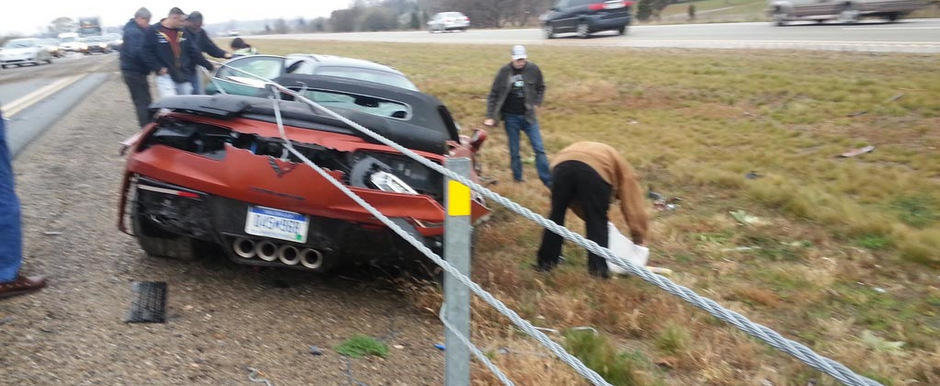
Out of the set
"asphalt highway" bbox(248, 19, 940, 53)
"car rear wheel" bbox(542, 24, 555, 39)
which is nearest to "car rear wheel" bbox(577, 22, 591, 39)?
"asphalt highway" bbox(248, 19, 940, 53)

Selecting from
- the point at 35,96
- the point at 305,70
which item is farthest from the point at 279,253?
the point at 35,96

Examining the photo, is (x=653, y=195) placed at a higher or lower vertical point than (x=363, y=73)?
lower

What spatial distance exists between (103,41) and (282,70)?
167ft

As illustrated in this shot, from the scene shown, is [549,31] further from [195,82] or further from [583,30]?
[195,82]

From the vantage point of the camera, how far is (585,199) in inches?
213

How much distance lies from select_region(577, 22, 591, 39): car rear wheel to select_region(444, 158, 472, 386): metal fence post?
21747 mm

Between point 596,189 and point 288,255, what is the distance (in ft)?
7.22

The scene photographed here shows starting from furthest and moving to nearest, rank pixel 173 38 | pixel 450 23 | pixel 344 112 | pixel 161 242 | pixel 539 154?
pixel 450 23 → pixel 539 154 → pixel 173 38 → pixel 344 112 → pixel 161 242

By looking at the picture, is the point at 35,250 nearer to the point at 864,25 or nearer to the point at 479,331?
the point at 479,331

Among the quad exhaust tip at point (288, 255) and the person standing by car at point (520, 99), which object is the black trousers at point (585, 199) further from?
the person standing by car at point (520, 99)

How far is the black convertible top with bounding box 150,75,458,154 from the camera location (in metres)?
4.62

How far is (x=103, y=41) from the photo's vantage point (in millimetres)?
52938

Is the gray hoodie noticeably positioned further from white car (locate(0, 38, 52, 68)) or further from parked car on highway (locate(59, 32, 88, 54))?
parked car on highway (locate(59, 32, 88, 54))

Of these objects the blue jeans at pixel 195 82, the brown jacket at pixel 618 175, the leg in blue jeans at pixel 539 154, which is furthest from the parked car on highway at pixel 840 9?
the brown jacket at pixel 618 175
